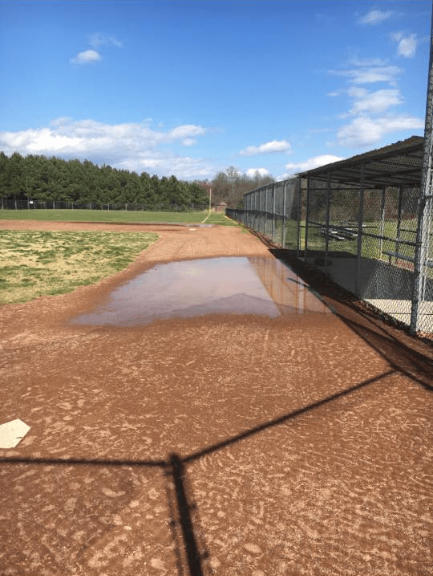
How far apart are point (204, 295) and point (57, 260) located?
748 centimetres

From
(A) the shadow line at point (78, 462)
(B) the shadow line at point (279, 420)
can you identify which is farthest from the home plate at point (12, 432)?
(B) the shadow line at point (279, 420)

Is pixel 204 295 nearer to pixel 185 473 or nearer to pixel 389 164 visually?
pixel 389 164

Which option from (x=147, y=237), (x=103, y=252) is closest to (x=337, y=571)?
(x=103, y=252)

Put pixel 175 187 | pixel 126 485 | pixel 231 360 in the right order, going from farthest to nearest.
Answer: pixel 175 187 < pixel 231 360 < pixel 126 485

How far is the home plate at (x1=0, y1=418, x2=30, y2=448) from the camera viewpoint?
13.3ft

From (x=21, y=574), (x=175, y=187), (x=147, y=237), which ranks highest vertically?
(x=175, y=187)

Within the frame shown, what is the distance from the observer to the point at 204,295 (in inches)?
404

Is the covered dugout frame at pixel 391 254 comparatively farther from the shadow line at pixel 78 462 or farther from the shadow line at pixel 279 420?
the shadow line at pixel 78 462

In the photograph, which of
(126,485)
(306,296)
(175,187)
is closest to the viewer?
(126,485)

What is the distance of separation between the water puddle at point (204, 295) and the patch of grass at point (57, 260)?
1.73m

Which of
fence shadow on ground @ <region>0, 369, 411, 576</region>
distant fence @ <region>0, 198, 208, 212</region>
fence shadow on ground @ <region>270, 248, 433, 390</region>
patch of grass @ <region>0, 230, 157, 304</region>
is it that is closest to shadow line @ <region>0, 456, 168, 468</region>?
fence shadow on ground @ <region>0, 369, 411, 576</region>

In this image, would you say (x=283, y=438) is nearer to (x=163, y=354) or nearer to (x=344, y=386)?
(x=344, y=386)

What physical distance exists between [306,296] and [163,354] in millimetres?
5047

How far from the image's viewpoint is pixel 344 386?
5211 millimetres
